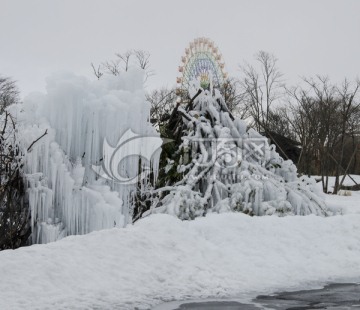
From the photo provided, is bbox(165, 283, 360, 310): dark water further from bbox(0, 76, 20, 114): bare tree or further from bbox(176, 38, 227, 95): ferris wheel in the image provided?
bbox(0, 76, 20, 114): bare tree

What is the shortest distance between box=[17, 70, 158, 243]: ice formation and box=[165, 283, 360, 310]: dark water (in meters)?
2.67

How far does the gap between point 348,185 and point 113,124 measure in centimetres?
3690

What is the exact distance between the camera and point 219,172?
34.8ft

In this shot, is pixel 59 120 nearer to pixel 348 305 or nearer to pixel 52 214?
pixel 52 214

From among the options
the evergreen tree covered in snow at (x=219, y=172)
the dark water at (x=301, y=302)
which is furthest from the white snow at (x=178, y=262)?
the evergreen tree covered in snow at (x=219, y=172)

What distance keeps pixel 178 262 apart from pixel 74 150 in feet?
7.25

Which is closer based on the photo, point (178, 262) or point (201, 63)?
point (178, 262)

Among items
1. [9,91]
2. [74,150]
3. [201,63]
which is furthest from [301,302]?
[9,91]

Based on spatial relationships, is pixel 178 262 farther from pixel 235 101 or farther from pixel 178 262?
pixel 235 101

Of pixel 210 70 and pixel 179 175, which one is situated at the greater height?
pixel 210 70

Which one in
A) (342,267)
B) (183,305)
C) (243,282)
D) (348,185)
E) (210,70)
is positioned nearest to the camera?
(183,305)

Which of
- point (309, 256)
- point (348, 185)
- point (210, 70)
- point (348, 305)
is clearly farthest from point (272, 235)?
point (348, 185)

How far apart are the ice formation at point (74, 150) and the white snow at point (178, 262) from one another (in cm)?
83

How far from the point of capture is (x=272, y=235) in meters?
6.92
